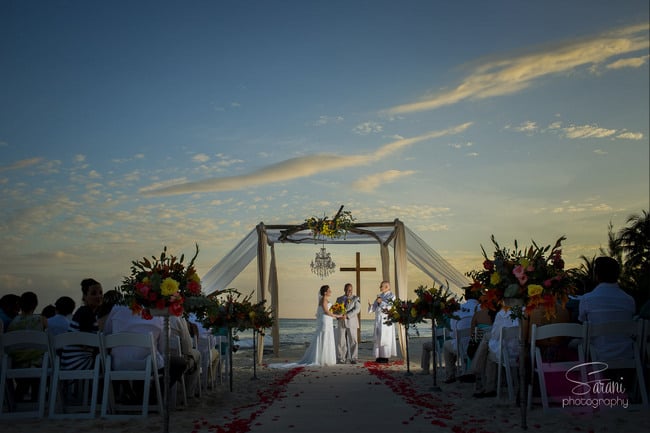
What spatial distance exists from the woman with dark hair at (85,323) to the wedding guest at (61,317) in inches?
17.2

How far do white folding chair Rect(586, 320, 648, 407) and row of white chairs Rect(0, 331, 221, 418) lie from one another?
482cm

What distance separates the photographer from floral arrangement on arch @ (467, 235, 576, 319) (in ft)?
20.4

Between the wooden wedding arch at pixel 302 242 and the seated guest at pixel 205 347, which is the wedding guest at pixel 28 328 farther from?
the wooden wedding arch at pixel 302 242

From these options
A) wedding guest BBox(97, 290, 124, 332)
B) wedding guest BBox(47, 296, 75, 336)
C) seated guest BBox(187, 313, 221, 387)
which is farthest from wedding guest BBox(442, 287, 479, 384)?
wedding guest BBox(47, 296, 75, 336)

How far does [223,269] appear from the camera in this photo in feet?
51.7

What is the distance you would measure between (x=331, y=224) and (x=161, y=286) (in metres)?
9.78

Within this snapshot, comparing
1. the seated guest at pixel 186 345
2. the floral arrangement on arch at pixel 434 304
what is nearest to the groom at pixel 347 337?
the floral arrangement on arch at pixel 434 304

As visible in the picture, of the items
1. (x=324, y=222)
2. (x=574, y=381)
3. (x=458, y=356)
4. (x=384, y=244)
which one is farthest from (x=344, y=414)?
(x=384, y=244)

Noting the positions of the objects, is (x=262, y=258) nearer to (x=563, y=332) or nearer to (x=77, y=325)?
(x=77, y=325)

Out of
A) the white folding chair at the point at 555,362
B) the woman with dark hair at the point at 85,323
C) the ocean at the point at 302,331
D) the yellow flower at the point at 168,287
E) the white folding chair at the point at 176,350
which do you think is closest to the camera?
the yellow flower at the point at 168,287

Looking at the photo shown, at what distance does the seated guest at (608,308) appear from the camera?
23.3 ft

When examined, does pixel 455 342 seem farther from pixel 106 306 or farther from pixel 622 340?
pixel 106 306

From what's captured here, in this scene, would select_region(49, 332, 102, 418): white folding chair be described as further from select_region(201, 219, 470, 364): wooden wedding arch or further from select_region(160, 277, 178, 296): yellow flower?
select_region(201, 219, 470, 364): wooden wedding arch

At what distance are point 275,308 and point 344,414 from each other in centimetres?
917
